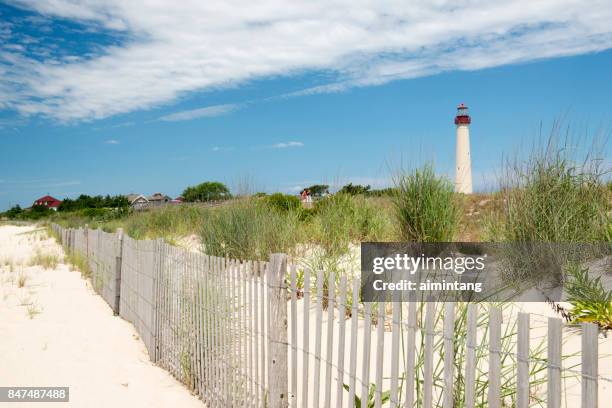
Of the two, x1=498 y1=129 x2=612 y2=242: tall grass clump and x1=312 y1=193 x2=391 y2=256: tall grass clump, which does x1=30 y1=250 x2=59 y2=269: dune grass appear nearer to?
x1=312 y1=193 x2=391 y2=256: tall grass clump

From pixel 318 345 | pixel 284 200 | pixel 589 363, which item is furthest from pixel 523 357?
pixel 284 200

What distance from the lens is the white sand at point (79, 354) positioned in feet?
16.8

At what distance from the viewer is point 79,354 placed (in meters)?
6.20

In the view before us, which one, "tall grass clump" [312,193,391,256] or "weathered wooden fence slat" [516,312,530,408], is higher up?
"tall grass clump" [312,193,391,256]

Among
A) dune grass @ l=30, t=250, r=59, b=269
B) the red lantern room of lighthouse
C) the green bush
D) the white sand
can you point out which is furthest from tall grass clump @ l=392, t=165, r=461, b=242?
the red lantern room of lighthouse

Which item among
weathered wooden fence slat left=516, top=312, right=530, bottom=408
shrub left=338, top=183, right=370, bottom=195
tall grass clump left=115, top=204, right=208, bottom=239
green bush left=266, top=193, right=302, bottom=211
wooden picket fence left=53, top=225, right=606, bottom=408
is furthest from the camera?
tall grass clump left=115, top=204, right=208, bottom=239

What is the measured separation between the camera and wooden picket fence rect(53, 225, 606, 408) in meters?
2.20

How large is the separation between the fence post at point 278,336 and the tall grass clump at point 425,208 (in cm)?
517

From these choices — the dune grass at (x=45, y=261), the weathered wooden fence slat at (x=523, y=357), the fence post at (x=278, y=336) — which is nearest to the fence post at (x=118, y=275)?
the fence post at (x=278, y=336)

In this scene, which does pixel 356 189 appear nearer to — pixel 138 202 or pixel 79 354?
pixel 79 354

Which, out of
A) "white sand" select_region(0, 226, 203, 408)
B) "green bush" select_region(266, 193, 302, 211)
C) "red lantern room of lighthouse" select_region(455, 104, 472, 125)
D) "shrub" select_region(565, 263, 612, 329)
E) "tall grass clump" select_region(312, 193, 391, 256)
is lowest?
"white sand" select_region(0, 226, 203, 408)

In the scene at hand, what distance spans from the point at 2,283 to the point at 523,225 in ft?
31.6

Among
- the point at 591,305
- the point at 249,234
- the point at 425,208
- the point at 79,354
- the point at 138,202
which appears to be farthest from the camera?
the point at 138,202

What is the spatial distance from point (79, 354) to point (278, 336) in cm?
356
